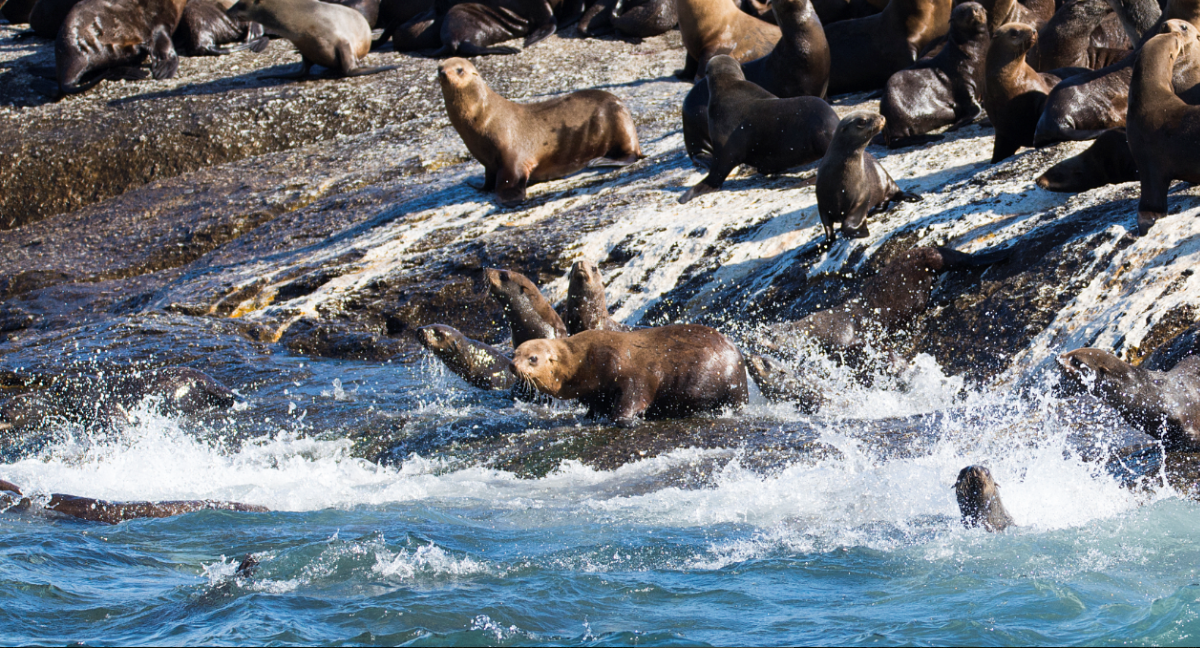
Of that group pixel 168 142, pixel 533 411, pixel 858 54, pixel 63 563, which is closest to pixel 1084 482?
pixel 533 411

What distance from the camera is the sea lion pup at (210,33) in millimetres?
17547

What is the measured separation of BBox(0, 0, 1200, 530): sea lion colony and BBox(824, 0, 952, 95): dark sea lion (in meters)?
0.02

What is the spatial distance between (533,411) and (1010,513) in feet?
10.5

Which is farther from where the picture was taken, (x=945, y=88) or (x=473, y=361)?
(x=945, y=88)

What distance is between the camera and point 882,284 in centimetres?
828

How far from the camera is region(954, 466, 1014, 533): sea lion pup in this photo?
5227mm

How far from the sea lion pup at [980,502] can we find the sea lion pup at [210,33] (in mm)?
14484

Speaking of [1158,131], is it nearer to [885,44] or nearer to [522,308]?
[522,308]

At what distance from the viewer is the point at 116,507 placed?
6141 millimetres

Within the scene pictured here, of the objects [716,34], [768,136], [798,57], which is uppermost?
[716,34]

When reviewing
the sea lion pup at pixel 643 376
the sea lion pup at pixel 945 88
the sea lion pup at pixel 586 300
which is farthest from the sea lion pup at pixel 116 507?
the sea lion pup at pixel 945 88

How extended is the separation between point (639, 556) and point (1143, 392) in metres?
2.40

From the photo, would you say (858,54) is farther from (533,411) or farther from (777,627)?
(777,627)

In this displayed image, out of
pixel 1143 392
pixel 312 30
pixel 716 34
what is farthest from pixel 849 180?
pixel 312 30
